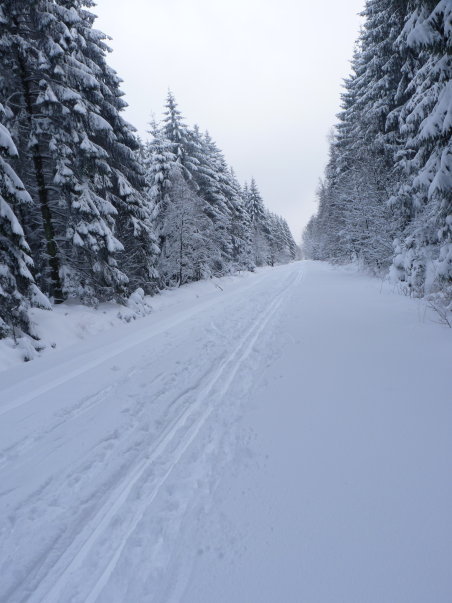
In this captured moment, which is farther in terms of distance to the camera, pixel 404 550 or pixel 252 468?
pixel 252 468

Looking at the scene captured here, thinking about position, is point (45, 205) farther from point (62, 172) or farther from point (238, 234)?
point (238, 234)

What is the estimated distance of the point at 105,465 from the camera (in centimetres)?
331

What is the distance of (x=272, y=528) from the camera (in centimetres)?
243

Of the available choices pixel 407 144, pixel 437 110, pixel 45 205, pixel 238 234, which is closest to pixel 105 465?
pixel 437 110

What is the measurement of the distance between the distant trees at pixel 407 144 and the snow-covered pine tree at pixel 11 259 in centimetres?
958

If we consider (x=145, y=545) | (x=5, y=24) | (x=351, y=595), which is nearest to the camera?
(x=351, y=595)

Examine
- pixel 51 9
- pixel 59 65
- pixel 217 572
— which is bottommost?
pixel 217 572

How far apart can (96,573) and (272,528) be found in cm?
129

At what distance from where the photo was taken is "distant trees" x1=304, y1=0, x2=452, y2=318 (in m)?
6.76

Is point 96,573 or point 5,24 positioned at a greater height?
point 5,24

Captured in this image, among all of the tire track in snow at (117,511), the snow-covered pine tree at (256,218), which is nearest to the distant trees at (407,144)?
the tire track in snow at (117,511)

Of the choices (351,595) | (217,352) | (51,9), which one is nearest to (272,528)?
(351,595)

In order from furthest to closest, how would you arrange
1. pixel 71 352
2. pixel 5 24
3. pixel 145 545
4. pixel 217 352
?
pixel 5 24, pixel 71 352, pixel 217 352, pixel 145 545

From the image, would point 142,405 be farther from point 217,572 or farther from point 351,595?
point 351,595
